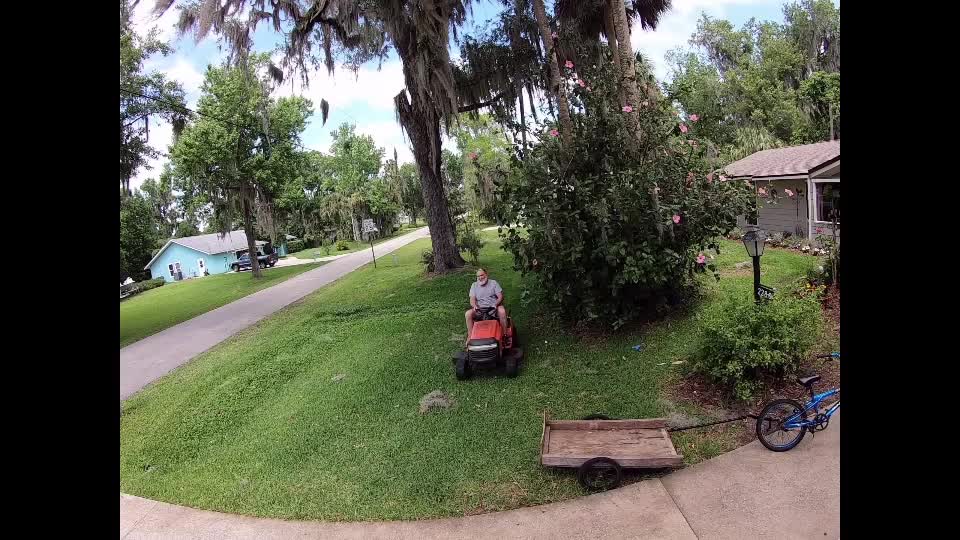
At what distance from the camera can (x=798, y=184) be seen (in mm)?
16609

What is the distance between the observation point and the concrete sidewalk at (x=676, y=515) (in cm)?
378

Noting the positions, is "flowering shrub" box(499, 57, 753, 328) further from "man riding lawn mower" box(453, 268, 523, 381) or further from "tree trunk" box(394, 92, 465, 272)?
"tree trunk" box(394, 92, 465, 272)

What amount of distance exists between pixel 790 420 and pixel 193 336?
43.4 feet

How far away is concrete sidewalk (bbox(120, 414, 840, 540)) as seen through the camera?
3.78 metres

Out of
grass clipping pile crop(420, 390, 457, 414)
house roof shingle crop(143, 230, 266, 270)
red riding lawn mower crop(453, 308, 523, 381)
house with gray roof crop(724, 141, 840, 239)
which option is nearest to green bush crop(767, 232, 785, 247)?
house with gray roof crop(724, 141, 840, 239)

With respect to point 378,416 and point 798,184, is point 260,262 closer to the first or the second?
point 798,184

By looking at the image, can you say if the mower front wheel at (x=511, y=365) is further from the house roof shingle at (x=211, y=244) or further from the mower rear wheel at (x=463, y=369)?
the house roof shingle at (x=211, y=244)

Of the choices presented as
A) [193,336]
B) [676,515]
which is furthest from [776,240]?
→ [193,336]

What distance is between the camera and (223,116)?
1002 inches
